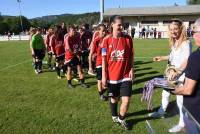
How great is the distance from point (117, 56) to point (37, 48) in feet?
27.8

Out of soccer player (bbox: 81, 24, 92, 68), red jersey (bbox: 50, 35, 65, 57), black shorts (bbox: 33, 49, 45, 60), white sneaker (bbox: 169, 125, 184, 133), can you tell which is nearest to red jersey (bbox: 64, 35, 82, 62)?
red jersey (bbox: 50, 35, 65, 57)

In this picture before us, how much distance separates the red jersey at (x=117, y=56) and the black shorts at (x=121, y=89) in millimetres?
76

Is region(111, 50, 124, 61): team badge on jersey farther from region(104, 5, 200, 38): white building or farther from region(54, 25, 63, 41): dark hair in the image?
region(104, 5, 200, 38): white building

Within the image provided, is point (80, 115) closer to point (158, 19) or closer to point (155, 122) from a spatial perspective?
point (155, 122)

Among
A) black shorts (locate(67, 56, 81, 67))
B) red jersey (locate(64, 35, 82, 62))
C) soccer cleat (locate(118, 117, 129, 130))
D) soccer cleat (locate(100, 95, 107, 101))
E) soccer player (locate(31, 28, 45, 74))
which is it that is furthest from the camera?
soccer player (locate(31, 28, 45, 74))

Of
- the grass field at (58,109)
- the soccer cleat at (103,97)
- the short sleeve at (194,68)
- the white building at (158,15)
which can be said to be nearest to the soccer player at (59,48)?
the grass field at (58,109)

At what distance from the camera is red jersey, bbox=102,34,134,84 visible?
22.2 feet

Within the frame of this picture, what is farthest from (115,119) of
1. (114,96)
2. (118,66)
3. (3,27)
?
(3,27)

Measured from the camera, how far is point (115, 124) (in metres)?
7.11

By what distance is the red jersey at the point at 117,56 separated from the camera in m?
6.77

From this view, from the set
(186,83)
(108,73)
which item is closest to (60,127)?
(108,73)

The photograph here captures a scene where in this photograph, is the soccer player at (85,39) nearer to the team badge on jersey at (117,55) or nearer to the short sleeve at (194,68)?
the team badge on jersey at (117,55)

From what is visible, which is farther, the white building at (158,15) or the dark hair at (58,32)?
the white building at (158,15)

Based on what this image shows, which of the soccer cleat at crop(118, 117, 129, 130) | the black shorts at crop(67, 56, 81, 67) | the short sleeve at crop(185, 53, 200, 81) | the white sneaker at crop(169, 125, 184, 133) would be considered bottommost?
the soccer cleat at crop(118, 117, 129, 130)
